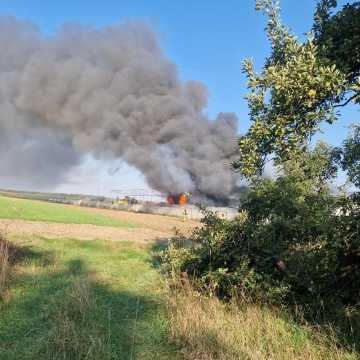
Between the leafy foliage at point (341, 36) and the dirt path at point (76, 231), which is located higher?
the leafy foliage at point (341, 36)

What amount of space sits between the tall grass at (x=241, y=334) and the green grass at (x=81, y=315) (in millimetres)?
361

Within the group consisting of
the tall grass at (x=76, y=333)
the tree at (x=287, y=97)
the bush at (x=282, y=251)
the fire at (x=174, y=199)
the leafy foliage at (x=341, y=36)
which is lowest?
the tall grass at (x=76, y=333)

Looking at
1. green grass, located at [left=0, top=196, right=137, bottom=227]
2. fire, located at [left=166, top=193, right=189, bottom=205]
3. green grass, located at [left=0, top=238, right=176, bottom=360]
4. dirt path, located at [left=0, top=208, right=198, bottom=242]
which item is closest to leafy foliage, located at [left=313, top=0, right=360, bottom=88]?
green grass, located at [left=0, top=238, right=176, bottom=360]

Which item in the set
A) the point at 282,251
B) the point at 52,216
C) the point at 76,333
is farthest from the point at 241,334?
the point at 52,216

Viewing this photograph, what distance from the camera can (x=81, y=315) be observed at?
6.54 metres

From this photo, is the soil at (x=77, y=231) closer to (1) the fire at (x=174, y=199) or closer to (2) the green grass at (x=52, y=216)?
(2) the green grass at (x=52, y=216)

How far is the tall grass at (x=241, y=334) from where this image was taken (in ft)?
17.8

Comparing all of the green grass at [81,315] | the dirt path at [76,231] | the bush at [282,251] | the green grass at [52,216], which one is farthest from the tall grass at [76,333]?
the green grass at [52,216]

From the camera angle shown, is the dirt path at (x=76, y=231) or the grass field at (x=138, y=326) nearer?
the grass field at (x=138, y=326)

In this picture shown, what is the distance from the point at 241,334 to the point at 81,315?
2.73m

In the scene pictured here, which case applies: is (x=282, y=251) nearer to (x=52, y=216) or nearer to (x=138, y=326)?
(x=138, y=326)

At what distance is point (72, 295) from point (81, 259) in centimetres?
592

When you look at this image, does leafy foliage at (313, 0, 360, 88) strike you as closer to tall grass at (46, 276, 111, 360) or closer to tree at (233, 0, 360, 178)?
tree at (233, 0, 360, 178)

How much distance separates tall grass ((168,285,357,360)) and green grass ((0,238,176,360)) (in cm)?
36
